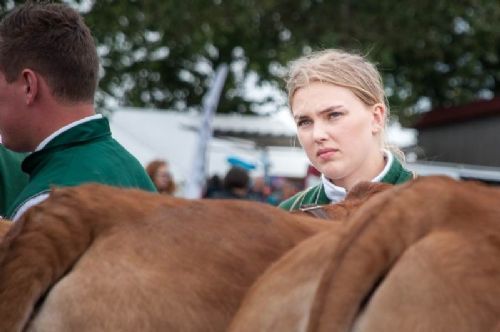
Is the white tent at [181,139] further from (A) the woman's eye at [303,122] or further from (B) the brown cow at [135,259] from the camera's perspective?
(B) the brown cow at [135,259]

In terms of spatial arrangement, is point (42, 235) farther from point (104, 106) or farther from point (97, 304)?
point (104, 106)

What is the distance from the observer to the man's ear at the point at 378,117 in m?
3.79

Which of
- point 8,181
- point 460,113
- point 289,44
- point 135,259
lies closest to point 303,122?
point 8,181

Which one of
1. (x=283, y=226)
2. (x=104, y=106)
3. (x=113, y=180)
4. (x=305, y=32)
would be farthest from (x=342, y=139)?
(x=305, y=32)

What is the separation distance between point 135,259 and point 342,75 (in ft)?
5.96

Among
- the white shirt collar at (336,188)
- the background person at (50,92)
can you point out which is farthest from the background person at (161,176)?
the background person at (50,92)

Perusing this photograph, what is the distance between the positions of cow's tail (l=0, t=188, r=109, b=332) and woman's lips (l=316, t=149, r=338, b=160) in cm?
161

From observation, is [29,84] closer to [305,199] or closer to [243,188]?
[305,199]

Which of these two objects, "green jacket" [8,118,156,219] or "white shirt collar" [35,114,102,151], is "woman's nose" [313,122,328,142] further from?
"white shirt collar" [35,114,102,151]

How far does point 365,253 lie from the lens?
5.56ft

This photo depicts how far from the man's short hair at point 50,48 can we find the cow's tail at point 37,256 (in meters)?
1.09

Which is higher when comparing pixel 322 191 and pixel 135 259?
pixel 135 259

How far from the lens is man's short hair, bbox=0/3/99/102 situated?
124 inches

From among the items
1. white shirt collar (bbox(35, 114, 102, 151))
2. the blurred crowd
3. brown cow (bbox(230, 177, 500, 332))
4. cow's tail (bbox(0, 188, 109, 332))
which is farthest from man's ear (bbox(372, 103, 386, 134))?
the blurred crowd
